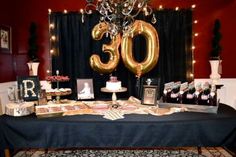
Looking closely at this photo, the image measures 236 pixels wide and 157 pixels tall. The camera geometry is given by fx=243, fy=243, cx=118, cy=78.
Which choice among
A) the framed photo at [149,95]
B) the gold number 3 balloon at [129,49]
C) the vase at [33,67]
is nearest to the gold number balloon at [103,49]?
the gold number 3 balloon at [129,49]

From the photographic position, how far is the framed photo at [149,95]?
2.43 m

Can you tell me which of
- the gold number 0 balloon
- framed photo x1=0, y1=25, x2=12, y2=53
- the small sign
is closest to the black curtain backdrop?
the gold number 0 balloon

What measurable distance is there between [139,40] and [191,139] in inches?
107

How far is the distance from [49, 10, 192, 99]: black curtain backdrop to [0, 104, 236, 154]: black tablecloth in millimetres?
2331

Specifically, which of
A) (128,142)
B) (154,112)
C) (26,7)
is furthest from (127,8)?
(26,7)

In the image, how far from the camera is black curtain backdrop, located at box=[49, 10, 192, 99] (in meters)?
4.34

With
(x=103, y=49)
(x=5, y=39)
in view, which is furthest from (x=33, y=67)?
(x=103, y=49)

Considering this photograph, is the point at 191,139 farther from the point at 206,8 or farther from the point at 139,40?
the point at 206,8

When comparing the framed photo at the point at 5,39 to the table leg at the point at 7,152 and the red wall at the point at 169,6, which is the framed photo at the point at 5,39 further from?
the table leg at the point at 7,152

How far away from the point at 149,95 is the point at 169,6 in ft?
8.20

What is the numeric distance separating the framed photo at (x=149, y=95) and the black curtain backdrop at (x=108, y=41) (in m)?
1.82

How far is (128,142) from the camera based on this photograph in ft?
6.41

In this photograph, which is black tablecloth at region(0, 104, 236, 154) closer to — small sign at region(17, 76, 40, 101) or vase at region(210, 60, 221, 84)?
small sign at region(17, 76, 40, 101)

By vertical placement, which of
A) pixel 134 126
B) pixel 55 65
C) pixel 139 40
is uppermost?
pixel 139 40
